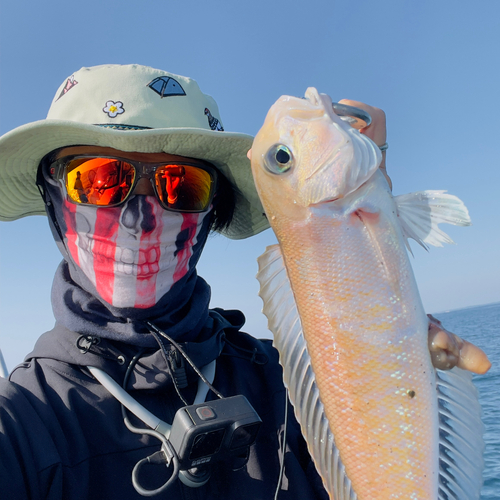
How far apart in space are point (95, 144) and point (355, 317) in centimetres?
207

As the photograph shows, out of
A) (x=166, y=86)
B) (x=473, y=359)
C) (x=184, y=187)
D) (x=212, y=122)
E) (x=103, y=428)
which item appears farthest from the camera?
(x=212, y=122)

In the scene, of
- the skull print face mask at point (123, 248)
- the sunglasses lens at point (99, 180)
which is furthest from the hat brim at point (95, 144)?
the skull print face mask at point (123, 248)

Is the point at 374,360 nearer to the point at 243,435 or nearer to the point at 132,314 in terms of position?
the point at 243,435

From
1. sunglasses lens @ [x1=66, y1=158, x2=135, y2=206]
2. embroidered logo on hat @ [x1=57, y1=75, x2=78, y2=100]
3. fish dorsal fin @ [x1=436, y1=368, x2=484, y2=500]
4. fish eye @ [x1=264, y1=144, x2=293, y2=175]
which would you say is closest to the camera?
fish dorsal fin @ [x1=436, y1=368, x2=484, y2=500]

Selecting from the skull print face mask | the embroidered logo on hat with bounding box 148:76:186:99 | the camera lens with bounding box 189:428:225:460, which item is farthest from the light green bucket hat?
the camera lens with bounding box 189:428:225:460

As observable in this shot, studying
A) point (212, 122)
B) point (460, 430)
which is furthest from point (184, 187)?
point (460, 430)

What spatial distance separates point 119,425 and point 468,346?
1.97 metres

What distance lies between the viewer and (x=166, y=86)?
9.68ft

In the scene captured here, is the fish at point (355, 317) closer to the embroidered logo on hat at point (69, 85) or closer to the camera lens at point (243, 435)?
the camera lens at point (243, 435)

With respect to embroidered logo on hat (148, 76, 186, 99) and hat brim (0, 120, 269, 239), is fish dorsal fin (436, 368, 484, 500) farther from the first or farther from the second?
embroidered logo on hat (148, 76, 186, 99)

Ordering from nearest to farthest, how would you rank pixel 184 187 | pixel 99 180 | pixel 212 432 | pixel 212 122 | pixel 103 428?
pixel 212 432 → pixel 103 428 → pixel 99 180 → pixel 184 187 → pixel 212 122

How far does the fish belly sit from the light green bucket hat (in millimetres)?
1408

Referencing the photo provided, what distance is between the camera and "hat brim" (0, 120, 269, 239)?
2.52m

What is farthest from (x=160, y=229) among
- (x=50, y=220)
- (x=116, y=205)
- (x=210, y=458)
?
(x=210, y=458)
